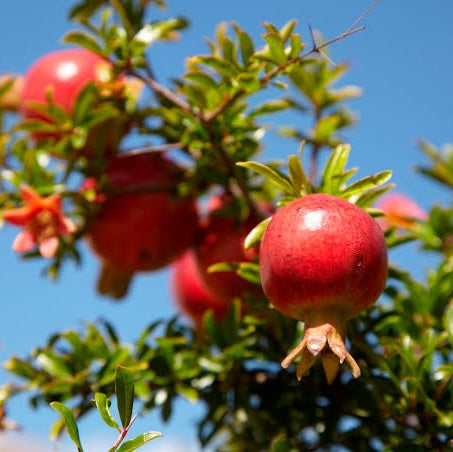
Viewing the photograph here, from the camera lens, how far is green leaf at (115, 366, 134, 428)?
116cm

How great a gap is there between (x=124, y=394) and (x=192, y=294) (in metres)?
1.15

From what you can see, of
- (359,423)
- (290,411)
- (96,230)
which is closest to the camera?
(359,423)

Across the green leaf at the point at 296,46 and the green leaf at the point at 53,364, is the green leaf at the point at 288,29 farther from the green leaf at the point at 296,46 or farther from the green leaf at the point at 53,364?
the green leaf at the point at 53,364

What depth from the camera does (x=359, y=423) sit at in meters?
1.75

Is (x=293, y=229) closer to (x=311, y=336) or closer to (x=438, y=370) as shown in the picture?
(x=311, y=336)

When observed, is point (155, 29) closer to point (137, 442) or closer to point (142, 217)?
point (142, 217)

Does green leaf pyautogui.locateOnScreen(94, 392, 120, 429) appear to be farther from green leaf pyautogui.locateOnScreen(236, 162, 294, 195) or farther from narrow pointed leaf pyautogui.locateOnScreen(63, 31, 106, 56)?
narrow pointed leaf pyautogui.locateOnScreen(63, 31, 106, 56)

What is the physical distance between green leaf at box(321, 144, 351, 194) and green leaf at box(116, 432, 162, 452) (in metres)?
0.56

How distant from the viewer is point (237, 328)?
1783 millimetres

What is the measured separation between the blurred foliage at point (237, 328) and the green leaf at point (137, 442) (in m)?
0.37

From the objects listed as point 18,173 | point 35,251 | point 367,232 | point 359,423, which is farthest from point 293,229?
point 35,251

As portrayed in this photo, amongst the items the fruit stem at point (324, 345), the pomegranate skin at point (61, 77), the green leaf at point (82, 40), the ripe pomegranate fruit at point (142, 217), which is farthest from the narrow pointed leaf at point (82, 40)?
the fruit stem at point (324, 345)

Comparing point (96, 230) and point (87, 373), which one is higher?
point (96, 230)

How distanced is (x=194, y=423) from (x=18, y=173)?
2.51 feet
